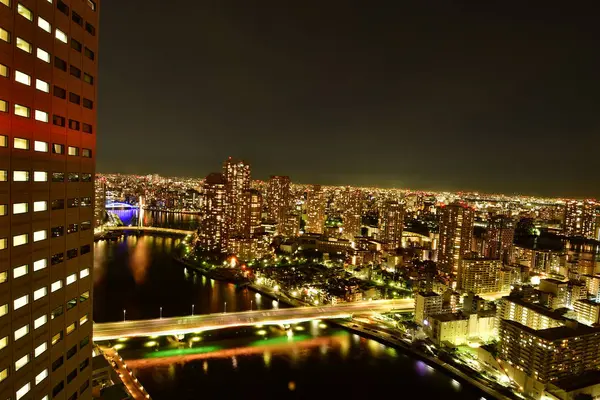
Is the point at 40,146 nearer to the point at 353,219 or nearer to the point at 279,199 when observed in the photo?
the point at 353,219

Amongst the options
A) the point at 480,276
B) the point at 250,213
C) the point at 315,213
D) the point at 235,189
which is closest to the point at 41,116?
the point at 480,276

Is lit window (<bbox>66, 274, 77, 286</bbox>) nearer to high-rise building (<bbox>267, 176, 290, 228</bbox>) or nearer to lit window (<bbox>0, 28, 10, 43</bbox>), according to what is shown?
lit window (<bbox>0, 28, 10, 43</bbox>)

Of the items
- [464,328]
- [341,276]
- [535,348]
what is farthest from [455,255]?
[535,348]

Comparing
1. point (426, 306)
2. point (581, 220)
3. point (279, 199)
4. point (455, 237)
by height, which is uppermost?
point (279, 199)

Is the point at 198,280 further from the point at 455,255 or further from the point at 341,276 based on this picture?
the point at 455,255

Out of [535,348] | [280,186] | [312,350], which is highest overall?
[280,186]
